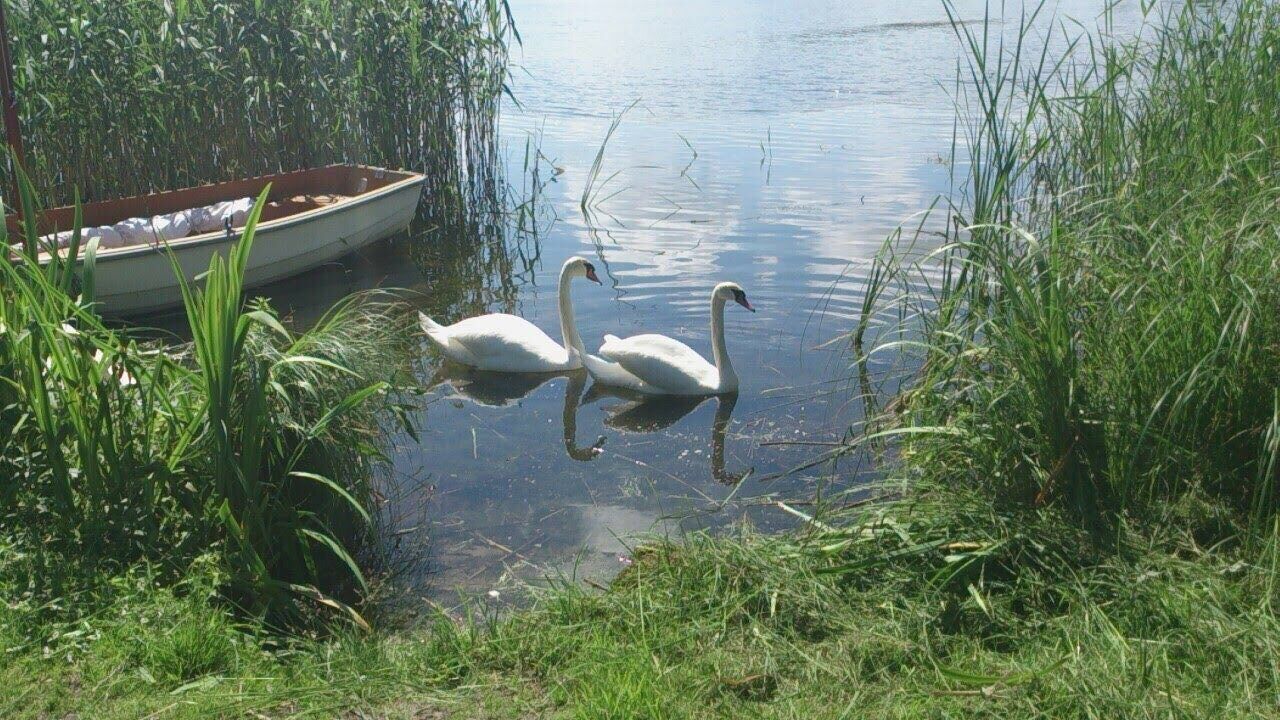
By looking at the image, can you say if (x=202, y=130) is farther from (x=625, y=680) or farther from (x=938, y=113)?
(x=938, y=113)

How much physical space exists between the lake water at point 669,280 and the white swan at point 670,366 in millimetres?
123

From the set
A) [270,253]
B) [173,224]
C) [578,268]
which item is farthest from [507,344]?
[173,224]

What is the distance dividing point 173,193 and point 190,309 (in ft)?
22.6

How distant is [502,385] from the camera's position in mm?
7766

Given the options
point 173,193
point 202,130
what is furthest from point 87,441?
point 202,130

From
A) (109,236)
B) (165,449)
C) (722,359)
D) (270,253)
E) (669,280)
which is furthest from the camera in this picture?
(669,280)

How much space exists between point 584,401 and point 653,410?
48 centimetres

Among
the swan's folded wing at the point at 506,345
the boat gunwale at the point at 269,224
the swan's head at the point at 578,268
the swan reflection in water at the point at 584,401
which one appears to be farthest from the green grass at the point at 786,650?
the swan's head at the point at 578,268

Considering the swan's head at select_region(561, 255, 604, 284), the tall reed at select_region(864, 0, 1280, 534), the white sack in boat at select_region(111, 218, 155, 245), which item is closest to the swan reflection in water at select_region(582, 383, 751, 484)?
the swan's head at select_region(561, 255, 604, 284)

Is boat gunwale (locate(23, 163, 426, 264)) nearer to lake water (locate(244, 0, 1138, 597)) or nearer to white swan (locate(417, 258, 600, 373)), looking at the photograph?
lake water (locate(244, 0, 1138, 597))

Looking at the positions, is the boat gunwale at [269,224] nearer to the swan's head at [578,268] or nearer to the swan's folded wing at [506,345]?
the swan's folded wing at [506,345]

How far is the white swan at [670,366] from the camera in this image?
729cm

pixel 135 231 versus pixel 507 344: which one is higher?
pixel 135 231

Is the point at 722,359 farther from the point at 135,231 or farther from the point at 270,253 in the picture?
the point at 135,231
